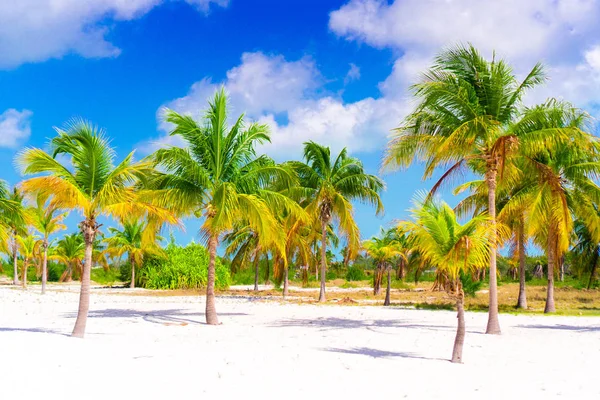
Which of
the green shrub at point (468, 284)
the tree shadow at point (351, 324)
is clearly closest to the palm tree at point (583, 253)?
the green shrub at point (468, 284)

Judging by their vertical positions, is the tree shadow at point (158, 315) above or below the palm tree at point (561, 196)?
below

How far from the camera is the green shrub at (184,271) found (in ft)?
119

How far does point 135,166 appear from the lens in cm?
1319

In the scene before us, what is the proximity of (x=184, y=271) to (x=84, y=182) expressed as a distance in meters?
24.2

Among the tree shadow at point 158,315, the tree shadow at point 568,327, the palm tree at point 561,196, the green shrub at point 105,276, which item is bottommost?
the green shrub at point 105,276

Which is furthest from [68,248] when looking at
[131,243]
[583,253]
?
[583,253]

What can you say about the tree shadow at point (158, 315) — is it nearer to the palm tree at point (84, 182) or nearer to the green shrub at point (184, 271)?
the palm tree at point (84, 182)

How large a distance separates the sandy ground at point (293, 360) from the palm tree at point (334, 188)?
27.9 ft

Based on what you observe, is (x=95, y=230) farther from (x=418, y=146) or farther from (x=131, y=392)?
(x=418, y=146)

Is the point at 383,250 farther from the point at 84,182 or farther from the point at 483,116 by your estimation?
the point at 84,182

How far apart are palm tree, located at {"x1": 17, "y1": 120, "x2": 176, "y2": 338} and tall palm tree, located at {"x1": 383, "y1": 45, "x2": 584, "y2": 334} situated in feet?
27.4

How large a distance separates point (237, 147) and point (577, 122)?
427 inches

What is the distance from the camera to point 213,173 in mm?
16094

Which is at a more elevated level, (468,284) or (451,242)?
(451,242)
